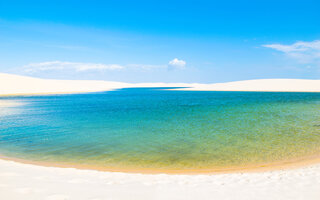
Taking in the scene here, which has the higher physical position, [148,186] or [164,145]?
[148,186]

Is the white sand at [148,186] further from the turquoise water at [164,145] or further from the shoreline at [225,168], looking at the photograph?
the turquoise water at [164,145]

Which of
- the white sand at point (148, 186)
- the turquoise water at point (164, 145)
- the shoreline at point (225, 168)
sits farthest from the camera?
the turquoise water at point (164, 145)

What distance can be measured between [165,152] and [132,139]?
2991mm

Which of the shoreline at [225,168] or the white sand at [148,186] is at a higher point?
the white sand at [148,186]

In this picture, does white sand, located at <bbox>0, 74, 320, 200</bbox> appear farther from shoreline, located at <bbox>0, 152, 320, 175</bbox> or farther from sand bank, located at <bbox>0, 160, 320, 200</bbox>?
shoreline, located at <bbox>0, 152, 320, 175</bbox>

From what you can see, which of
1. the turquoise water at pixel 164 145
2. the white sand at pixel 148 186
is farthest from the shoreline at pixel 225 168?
the white sand at pixel 148 186

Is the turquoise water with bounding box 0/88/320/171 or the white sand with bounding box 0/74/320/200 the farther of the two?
the turquoise water with bounding box 0/88/320/171

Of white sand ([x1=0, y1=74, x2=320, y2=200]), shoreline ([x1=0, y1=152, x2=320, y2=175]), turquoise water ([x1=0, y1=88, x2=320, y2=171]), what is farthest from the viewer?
turquoise water ([x1=0, y1=88, x2=320, y2=171])

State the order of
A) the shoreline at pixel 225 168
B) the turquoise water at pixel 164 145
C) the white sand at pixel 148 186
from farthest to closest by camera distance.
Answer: the turquoise water at pixel 164 145
the shoreline at pixel 225 168
the white sand at pixel 148 186

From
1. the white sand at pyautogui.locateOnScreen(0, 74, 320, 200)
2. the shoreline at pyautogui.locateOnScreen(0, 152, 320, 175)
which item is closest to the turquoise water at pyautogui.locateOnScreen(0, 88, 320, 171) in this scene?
the shoreline at pyautogui.locateOnScreen(0, 152, 320, 175)

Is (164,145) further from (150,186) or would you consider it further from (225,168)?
(150,186)

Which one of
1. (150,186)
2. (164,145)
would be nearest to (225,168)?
(150,186)

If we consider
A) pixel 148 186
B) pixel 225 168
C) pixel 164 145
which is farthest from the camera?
pixel 164 145

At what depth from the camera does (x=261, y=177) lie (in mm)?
6266
